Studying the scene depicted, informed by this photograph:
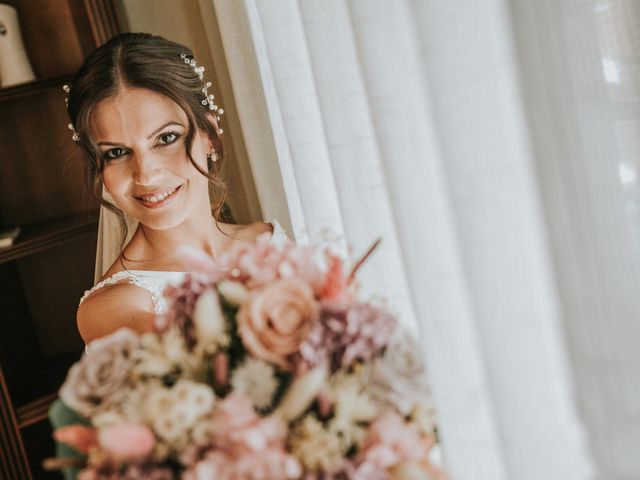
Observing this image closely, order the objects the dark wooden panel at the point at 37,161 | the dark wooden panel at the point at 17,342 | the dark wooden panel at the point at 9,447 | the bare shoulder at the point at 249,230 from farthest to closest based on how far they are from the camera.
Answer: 1. the dark wooden panel at the point at 37,161
2. the dark wooden panel at the point at 17,342
3. the dark wooden panel at the point at 9,447
4. the bare shoulder at the point at 249,230

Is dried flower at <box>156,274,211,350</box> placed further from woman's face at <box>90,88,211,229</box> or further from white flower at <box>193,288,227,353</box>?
woman's face at <box>90,88,211,229</box>

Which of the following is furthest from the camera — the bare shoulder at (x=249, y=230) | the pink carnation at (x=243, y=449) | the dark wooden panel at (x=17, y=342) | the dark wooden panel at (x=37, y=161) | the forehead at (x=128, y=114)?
the dark wooden panel at (x=37, y=161)

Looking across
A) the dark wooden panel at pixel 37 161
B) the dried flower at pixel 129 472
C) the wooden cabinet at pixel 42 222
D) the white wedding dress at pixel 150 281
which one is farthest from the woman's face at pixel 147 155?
the dried flower at pixel 129 472

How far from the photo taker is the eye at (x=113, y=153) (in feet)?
5.09

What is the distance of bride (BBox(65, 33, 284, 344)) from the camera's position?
1.52 metres

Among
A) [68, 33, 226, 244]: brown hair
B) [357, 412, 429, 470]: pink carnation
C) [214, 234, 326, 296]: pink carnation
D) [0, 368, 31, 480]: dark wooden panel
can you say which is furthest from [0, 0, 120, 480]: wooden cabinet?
[357, 412, 429, 470]: pink carnation

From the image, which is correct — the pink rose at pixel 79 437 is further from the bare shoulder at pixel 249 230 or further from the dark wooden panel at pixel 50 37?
the dark wooden panel at pixel 50 37

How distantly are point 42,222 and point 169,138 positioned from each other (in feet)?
2.74

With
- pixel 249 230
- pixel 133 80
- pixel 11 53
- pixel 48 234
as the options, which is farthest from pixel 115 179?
pixel 11 53

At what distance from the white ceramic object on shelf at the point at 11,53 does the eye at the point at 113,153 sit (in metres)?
0.64

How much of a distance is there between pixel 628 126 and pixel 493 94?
18 centimetres

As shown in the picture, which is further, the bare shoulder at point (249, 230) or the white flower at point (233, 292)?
the bare shoulder at point (249, 230)

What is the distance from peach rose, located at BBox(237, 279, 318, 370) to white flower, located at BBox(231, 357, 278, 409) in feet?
0.05

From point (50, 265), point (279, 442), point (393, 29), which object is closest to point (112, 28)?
point (50, 265)
